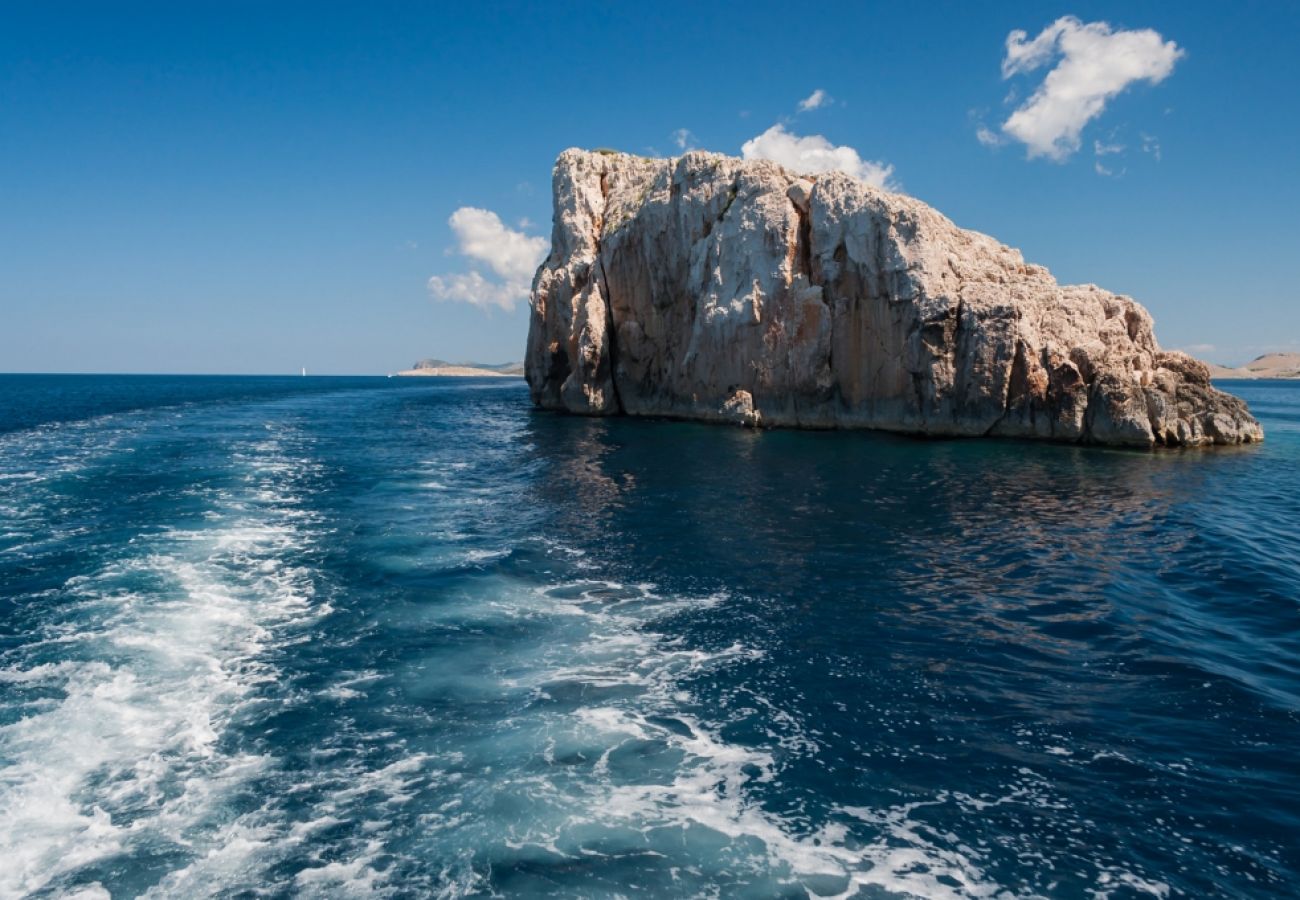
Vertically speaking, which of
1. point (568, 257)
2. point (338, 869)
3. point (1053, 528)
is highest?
point (568, 257)

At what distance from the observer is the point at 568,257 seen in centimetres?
6581

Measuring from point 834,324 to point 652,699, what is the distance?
136 feet

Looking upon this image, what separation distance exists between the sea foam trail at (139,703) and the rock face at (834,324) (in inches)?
1483

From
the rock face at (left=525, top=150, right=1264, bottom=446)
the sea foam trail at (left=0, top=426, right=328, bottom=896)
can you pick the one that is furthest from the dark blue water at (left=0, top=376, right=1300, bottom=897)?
the rock face at (left=525, top=150, right=1264, bottom=446)

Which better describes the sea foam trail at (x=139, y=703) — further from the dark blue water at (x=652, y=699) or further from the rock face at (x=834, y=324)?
the rock face at (x=834, y=324)

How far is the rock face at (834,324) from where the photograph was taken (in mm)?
42531

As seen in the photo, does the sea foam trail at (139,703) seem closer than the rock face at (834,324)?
Yes

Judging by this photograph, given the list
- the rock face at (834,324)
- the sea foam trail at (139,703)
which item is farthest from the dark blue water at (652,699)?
the rock face at (834,324)

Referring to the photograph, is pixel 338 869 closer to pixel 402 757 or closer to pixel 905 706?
pixel 402 757

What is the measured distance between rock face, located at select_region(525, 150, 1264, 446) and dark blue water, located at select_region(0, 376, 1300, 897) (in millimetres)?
17326

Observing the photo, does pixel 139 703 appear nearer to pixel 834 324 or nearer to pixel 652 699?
pixel 652 699

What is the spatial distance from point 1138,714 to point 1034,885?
511 cm

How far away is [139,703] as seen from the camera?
1177 cm

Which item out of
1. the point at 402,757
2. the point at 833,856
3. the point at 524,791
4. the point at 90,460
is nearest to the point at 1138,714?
the point at 833,856
